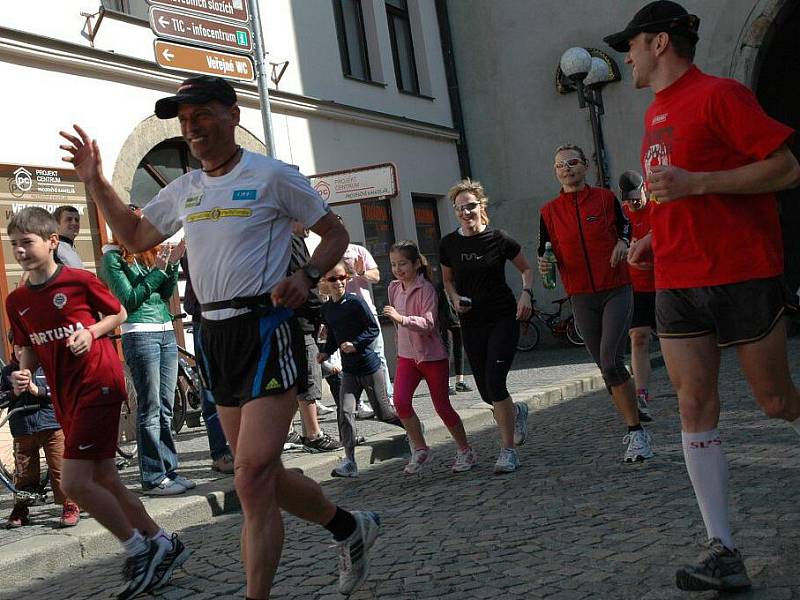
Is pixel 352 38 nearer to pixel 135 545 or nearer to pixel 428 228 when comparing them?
pixel 428 228

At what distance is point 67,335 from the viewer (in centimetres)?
519

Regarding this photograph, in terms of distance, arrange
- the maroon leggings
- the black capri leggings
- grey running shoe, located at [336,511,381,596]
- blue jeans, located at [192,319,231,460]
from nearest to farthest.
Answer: grey running shoe, located at [336,511,381,596] < the black capri leggings < the maroon leggings < blue jeans, located at [192,319,231,460]

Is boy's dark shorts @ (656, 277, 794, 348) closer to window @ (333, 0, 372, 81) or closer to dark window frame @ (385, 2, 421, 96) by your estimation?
window @ (333, 0, 372, 81)

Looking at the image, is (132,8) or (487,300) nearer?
(487,300)

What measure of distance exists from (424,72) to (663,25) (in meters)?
15.6

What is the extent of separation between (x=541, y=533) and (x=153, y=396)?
325 centimetres

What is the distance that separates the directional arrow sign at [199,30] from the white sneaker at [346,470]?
3.07 meters

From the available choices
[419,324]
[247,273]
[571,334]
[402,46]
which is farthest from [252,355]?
[402,46]

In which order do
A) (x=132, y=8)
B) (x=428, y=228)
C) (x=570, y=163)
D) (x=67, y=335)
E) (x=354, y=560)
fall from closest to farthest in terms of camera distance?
(x=354, y=560) < (x=67, y=335) < (x=570, y=163) < (x=132, y=8) < (x=428, y=228)

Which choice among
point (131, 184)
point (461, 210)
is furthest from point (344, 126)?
point (461, 210)

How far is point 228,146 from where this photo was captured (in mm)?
4125

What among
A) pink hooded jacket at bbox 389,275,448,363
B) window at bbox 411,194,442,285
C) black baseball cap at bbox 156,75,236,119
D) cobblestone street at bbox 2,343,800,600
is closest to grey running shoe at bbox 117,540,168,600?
cobblestone street at bbox 2,343,800,600

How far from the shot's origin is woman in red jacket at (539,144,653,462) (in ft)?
23.0

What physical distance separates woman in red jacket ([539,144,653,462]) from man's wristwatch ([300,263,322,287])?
338 centimetres
